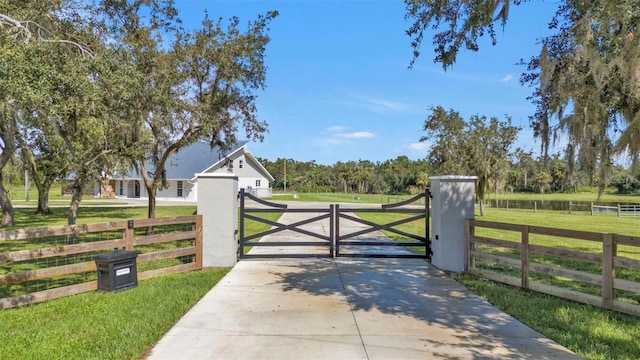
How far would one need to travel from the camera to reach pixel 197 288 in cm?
606

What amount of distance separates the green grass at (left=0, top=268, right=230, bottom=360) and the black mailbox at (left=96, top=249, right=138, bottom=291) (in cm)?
13

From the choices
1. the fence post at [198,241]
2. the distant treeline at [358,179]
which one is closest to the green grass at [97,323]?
the fence post at [198,241]

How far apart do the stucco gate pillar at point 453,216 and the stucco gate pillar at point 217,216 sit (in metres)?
3.95

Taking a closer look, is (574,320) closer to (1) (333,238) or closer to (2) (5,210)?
(1) (333,238)

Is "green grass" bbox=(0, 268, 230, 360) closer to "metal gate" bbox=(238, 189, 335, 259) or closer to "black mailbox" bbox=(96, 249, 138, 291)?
"black mailbox" bbox=(96, 249, 138, 291)

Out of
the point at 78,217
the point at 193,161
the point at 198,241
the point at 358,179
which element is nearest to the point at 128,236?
the point at 198,241

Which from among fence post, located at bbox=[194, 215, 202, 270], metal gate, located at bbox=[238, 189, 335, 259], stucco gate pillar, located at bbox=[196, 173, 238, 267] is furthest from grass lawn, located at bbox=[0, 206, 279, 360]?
metal gate, located at bbox=[238, 189, 335, 259]

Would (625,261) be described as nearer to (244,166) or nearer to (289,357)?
(289,357)

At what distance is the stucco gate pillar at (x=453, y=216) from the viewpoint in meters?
7.40

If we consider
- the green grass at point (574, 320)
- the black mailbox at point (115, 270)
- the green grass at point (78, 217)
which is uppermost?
the black mailbox at point (115, 270)

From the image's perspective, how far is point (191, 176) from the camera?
120 ft

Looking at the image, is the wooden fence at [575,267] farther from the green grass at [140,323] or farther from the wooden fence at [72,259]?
the wooden fence at [72,259]

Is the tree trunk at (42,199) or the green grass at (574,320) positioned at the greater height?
the tree trunk at (42,199)

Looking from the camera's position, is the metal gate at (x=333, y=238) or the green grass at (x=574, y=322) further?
the metal gate at (x=333, y=238)
